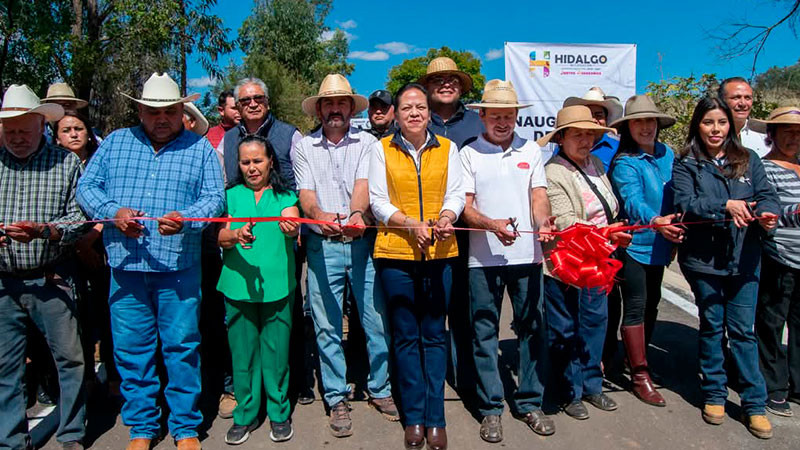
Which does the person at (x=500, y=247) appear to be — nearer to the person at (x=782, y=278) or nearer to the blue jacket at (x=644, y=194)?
the blue jacket at (x=644, y=194)

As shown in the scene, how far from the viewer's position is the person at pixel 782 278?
166 inches

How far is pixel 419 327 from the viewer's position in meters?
3.83

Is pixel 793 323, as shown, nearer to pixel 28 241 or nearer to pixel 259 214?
pixel 259 214

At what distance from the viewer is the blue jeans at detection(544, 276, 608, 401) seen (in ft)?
13.7

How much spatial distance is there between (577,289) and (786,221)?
5.36 ft

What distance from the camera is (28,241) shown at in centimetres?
352

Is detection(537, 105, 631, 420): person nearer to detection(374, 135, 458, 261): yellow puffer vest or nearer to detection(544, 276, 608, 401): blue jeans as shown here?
detection(544, 276, 608, 401): blue jeans

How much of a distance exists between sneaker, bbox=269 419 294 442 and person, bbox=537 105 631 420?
2029mm

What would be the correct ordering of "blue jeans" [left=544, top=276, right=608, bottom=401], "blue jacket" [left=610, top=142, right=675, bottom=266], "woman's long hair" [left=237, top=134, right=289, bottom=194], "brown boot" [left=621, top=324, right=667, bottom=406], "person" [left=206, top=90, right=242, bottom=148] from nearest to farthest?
"woman's long hair" [left=237, top=134, right=289, bottom=194], "blue jeans" [left=544, top=276, right=608, bottom=401], "blue jacket" [left=610, top=142, right=675, bottom=266], "brown boot" [left=621, top=324, right=667, bottom=406], "person" [left=206, top=90, right=242, bottom=148]

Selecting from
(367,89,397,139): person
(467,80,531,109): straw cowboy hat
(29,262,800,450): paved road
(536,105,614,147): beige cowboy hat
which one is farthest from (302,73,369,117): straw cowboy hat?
(29,262,800,450): paved road

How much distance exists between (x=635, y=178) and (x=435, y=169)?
169 cm

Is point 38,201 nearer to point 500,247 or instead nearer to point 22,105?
point 22,105

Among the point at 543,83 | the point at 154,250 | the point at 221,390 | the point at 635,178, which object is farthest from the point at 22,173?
the point at 543,83

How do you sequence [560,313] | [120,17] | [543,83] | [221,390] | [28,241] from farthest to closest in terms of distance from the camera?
[120,17]
[543,83]
[221,390]
[560,313]
[28,241]
